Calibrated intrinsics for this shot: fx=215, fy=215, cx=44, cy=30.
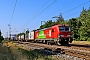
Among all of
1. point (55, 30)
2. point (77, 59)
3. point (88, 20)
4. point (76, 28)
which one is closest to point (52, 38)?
point (55, 30)

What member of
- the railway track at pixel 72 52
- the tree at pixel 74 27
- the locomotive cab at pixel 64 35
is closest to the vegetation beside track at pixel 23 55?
the railway track at pixel 72 52

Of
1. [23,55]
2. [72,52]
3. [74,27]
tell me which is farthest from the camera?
[74,27]

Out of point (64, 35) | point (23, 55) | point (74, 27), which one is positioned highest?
point (74, 27)

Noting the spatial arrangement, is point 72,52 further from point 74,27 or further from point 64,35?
point 74,27

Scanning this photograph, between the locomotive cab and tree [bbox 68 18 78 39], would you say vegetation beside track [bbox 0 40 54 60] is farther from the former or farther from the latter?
tree [bbox 68 18 78 39]

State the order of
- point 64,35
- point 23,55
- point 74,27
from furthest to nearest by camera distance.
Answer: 1. point 74,27
2. point 64,35
3. point 23,55

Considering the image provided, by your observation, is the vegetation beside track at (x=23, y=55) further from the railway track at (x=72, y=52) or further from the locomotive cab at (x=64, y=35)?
the locomotive cab at (x=64, y=35)

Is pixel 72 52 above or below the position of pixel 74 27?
below

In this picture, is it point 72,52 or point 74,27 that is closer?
point 72,52

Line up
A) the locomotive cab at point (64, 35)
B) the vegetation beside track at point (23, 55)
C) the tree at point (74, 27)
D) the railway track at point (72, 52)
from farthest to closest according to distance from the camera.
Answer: the tree at point (74, 27)
the locomotive cab at point (64, 35)
the railway track at point (72, 52)
the vegetation beside track at point (23, 55)

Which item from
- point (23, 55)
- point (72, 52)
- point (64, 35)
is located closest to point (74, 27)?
point (64, 35)

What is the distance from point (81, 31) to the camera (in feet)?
216

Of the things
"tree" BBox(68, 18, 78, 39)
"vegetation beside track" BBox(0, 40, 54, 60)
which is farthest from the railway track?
"tree" BBox(68, 18, 78, 39)

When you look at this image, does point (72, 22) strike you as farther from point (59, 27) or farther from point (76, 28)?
point (59, 27)
